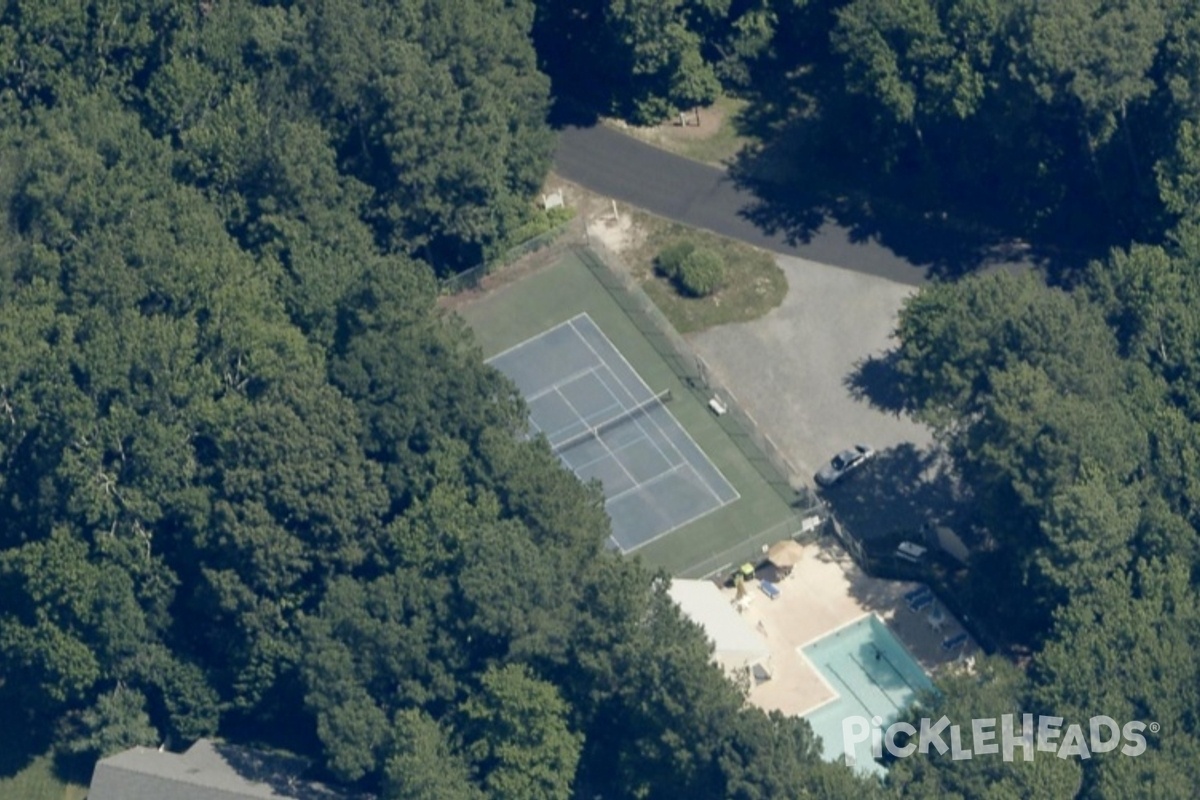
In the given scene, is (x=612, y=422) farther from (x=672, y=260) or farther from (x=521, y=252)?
(x=521, y=252)

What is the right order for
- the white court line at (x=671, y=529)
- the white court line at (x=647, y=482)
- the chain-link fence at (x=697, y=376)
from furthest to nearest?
the white court line at (x=647, y=482) < the chain-link fence at (x=697, y=376) < the white court line at (x=671, y=529)

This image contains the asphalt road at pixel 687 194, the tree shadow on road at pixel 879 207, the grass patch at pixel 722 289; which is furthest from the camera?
the asphalt road at pixel 687 194

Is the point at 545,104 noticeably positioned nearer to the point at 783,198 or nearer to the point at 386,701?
the point at 783,198

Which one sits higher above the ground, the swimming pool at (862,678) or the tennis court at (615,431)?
the tennis court at (615,431)

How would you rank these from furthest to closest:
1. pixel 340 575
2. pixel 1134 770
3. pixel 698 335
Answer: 1. pixel 698 335
2. pixel 340 575
3. pixel 1134 770

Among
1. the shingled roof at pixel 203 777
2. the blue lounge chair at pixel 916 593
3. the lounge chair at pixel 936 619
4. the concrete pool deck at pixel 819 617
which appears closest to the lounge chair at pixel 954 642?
the concrete pool deck at pixel 819 617

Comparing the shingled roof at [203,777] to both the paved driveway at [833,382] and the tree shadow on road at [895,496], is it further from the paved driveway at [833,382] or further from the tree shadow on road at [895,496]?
the paved driveway at [833,382]

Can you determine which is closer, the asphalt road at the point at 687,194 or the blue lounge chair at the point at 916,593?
the blue lounge chair at the point at 916,593

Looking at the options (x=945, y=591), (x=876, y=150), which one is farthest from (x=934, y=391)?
(x=876, y=150)
